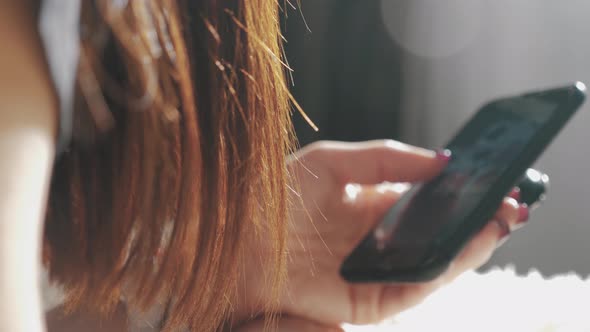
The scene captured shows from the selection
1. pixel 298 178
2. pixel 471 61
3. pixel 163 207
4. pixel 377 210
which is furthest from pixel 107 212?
pixel 471 61

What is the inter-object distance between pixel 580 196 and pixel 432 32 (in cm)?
38

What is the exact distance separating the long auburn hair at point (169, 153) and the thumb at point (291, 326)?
0.48 feet

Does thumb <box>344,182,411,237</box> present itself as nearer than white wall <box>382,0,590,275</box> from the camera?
Yes

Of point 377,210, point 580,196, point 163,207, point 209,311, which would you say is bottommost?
point 580,196

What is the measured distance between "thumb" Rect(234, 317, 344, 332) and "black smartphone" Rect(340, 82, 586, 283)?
0.20 ft

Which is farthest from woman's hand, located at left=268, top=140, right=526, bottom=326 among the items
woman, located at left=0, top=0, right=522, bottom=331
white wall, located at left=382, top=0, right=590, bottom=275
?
white wall, located at left=382, top=0, right=590, bottom=275

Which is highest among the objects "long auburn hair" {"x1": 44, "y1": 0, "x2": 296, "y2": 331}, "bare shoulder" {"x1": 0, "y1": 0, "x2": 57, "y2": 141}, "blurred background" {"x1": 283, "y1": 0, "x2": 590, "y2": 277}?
"bare shoulder" {"x1": 0, "y1": 0, "x2": 57, "y2": 141}

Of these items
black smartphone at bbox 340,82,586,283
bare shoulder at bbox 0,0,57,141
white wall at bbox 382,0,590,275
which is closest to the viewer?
bare shoulder at bbox 0,0,57,141

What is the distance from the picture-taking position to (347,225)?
63 cm

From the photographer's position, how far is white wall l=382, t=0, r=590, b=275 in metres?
0.97

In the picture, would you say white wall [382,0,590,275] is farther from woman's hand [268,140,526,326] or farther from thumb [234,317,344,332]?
thumb [234,317,344,332]

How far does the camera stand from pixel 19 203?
156mm

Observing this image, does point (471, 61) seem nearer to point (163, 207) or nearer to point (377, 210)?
point (377, 210)

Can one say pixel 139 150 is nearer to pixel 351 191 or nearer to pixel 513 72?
pixel 351 191
